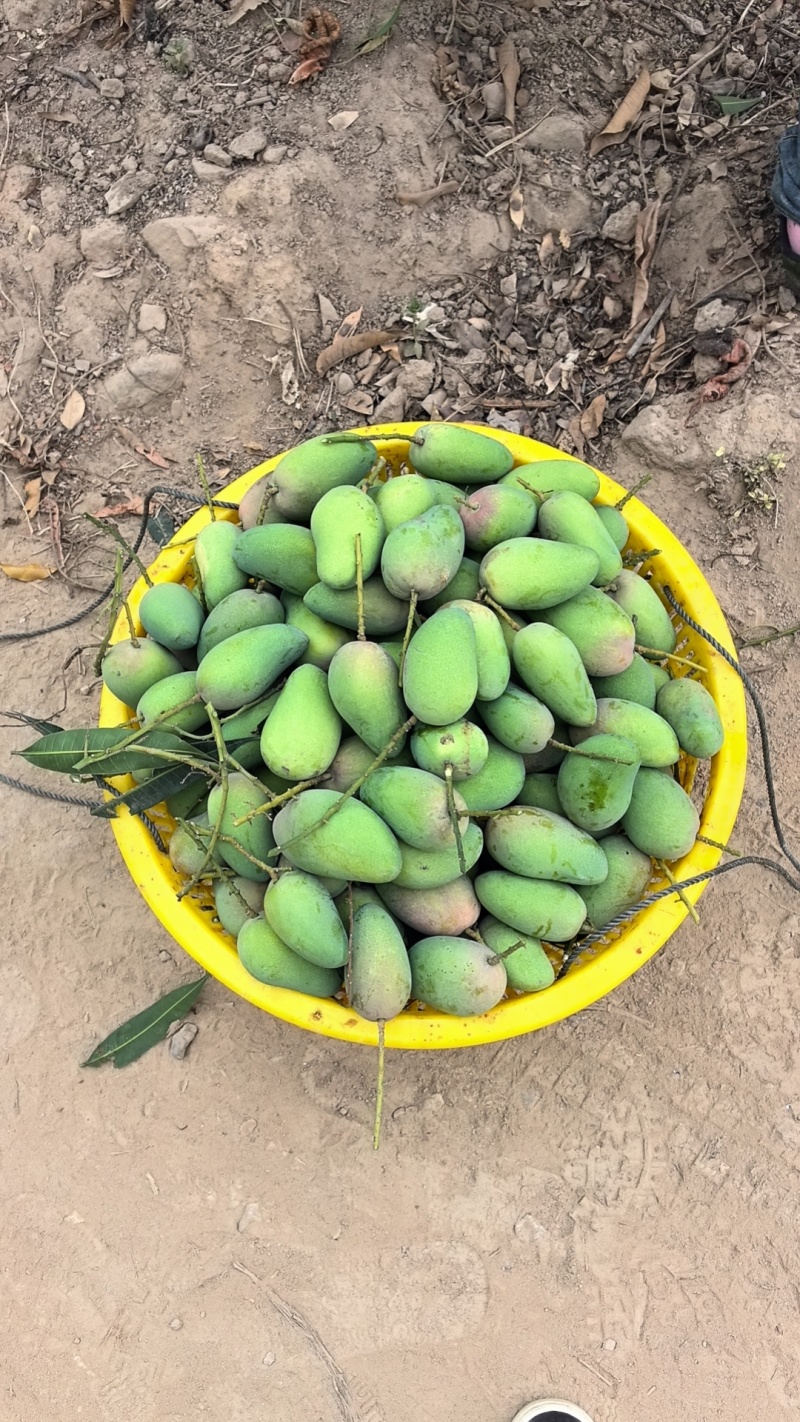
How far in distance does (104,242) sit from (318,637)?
4.97 ft

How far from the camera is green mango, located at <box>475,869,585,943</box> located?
134 centimetres

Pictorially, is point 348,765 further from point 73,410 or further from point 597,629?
point 73,410

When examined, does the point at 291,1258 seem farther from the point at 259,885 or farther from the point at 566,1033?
the point at 259,885

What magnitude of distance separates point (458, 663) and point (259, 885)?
0.50 meters

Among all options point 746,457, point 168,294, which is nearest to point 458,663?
point 746,457

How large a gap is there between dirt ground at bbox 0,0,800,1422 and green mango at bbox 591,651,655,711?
61cm

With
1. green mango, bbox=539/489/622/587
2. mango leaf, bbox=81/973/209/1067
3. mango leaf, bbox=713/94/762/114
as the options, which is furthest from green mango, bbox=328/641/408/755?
mango leaf, bbox=713/94/762/114

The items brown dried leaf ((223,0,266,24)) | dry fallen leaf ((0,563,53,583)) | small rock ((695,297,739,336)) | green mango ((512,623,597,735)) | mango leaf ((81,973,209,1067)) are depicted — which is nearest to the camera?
green mango ((512,623,597,735))

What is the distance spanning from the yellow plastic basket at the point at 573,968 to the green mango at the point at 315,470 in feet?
0.30

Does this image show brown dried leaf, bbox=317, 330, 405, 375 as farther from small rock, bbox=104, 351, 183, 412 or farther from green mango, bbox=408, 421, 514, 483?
green mango, bbox=408, 421, 514, 483

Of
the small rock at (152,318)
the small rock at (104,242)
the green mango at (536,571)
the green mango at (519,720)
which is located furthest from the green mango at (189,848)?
the small rock at (104,242)

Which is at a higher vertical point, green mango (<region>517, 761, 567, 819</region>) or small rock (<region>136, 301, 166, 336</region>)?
small rock (<region>136, 301, 166, 336</region>)

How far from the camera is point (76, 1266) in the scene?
1.81 m

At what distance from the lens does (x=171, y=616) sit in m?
1.48
